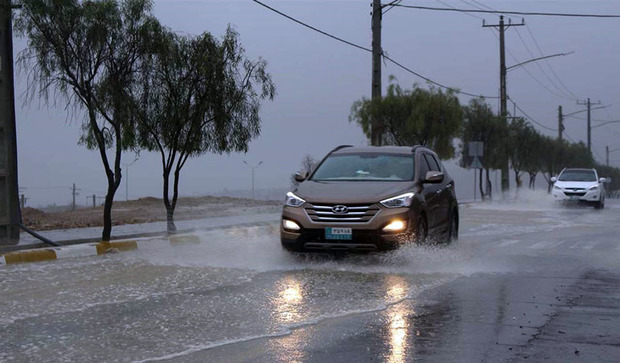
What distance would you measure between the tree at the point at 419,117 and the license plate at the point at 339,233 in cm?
2359

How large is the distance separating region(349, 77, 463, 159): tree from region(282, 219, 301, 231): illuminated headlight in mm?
23287

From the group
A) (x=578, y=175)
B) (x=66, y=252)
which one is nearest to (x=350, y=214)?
(x=66, y=252)

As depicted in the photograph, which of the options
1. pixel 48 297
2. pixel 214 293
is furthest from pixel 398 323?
pixel 48 297

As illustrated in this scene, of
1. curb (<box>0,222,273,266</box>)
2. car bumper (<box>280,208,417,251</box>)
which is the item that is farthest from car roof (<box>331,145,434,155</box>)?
curb (<box>0,222,273,266</box>)

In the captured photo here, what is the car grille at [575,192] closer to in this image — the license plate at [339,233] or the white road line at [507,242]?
the white road line at [507,242]

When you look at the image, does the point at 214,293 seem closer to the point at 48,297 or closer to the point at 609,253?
the point at 48,297

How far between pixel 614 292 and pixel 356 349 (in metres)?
4.02

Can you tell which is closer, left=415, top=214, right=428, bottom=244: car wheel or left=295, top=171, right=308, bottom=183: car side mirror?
left=415, top=214, right=428, bottom=244: car wheel

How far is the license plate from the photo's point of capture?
9797 millimetres

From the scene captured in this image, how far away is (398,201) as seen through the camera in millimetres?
10008

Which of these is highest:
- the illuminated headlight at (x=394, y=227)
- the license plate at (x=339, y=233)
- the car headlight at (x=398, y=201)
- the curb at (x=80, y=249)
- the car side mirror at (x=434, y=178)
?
the car side mirror at (x=434, y=178)

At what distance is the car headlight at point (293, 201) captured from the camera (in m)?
10.2

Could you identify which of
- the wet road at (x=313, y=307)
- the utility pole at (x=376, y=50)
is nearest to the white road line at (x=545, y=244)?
the wet road at (x=313, y=307)

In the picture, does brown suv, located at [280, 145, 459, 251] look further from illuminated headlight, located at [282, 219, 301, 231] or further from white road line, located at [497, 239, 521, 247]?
white road line, located at [497, 239, 521, 247]
